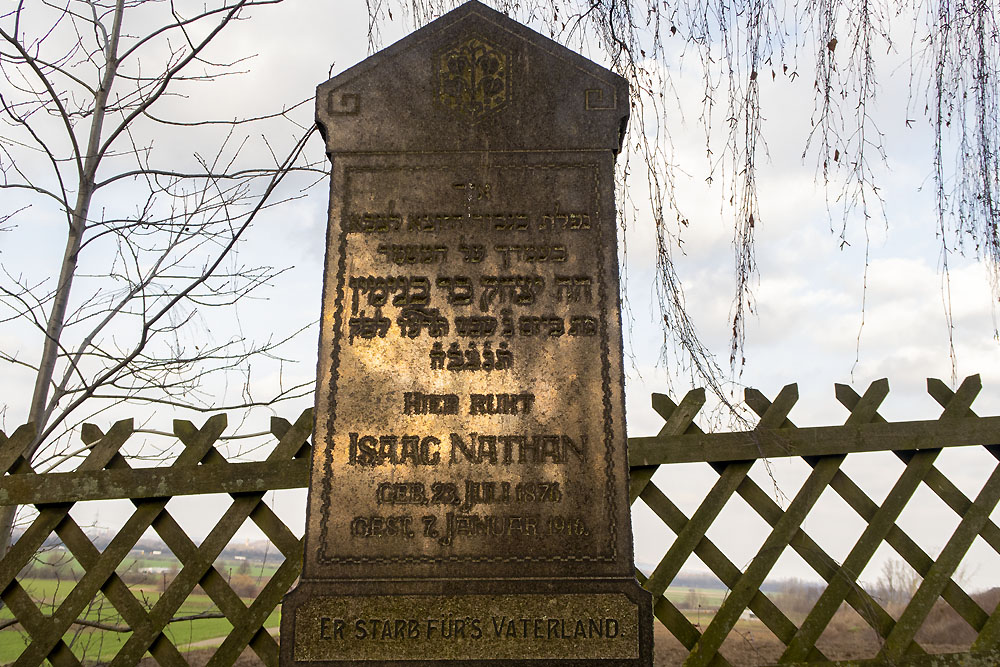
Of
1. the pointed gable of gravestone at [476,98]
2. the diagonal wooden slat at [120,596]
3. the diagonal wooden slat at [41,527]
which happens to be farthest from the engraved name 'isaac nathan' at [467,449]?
the diagonal wooden slat at [41,527]

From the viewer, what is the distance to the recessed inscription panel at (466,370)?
2.87 m

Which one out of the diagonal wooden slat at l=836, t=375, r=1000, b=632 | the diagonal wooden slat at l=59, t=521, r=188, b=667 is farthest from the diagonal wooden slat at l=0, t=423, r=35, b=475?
the diagonal wooden slat at l=836, t=375, r=1000, b=632

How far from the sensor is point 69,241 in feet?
14.1

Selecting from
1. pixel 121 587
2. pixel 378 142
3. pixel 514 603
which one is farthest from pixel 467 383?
pixel 121 587

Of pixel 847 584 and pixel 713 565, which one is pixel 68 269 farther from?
pixel 847 584

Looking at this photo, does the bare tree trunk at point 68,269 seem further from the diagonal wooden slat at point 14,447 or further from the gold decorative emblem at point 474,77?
the gold decorative emblem at point 474,77

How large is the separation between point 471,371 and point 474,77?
1.36 meters

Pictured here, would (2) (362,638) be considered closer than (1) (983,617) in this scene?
Yes

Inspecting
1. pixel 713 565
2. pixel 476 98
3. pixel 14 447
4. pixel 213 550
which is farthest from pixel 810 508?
pixel 14 447

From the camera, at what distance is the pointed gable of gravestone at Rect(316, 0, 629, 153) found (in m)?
3.28

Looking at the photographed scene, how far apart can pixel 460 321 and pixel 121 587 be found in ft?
7.57

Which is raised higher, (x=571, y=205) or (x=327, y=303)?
(x=571, y=205)

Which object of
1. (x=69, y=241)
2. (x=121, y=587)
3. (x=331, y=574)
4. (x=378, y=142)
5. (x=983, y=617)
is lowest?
(x=983, y=617)

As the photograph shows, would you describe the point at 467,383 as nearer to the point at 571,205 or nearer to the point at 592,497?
the point at 592,497
